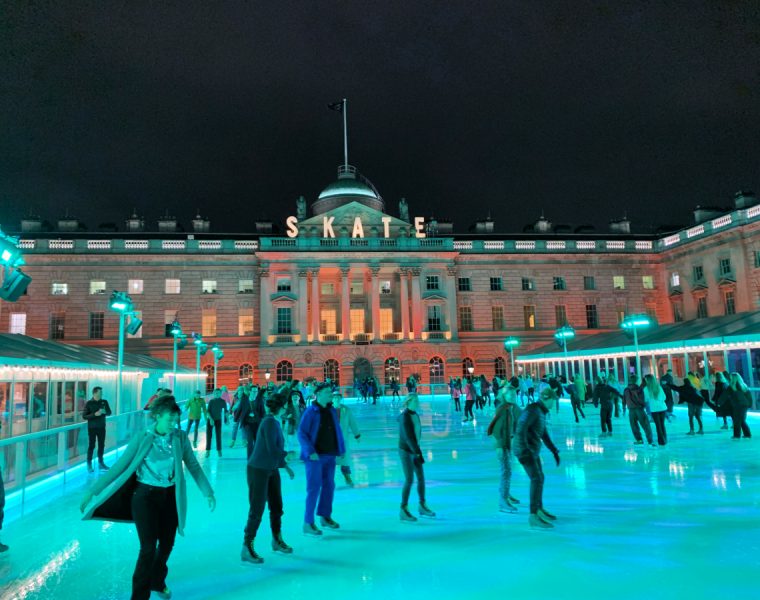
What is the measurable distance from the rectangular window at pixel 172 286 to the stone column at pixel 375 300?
63.7ft

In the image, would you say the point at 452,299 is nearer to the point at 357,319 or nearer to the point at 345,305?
the point at 357,319

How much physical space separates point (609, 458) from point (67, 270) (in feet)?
180

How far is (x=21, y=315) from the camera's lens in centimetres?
5328

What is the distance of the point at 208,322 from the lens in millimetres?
56281

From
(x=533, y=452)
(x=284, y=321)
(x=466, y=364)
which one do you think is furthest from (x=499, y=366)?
(x=533, y=452)

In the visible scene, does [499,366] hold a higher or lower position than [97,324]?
lower

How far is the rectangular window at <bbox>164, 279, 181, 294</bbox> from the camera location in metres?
56.2

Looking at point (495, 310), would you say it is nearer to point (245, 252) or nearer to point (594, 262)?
point (594, 262)

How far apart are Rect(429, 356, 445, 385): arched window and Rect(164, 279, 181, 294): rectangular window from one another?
26.4 meters

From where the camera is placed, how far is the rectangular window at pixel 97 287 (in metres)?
54.7

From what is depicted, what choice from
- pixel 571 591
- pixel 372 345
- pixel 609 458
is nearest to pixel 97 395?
pixel 571 591

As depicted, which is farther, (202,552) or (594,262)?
(594,262)

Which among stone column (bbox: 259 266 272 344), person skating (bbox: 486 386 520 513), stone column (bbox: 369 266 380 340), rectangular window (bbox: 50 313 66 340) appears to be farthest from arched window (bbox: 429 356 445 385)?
person skating (bbox: 486 386 520 513)

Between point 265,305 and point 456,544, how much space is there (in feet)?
164
